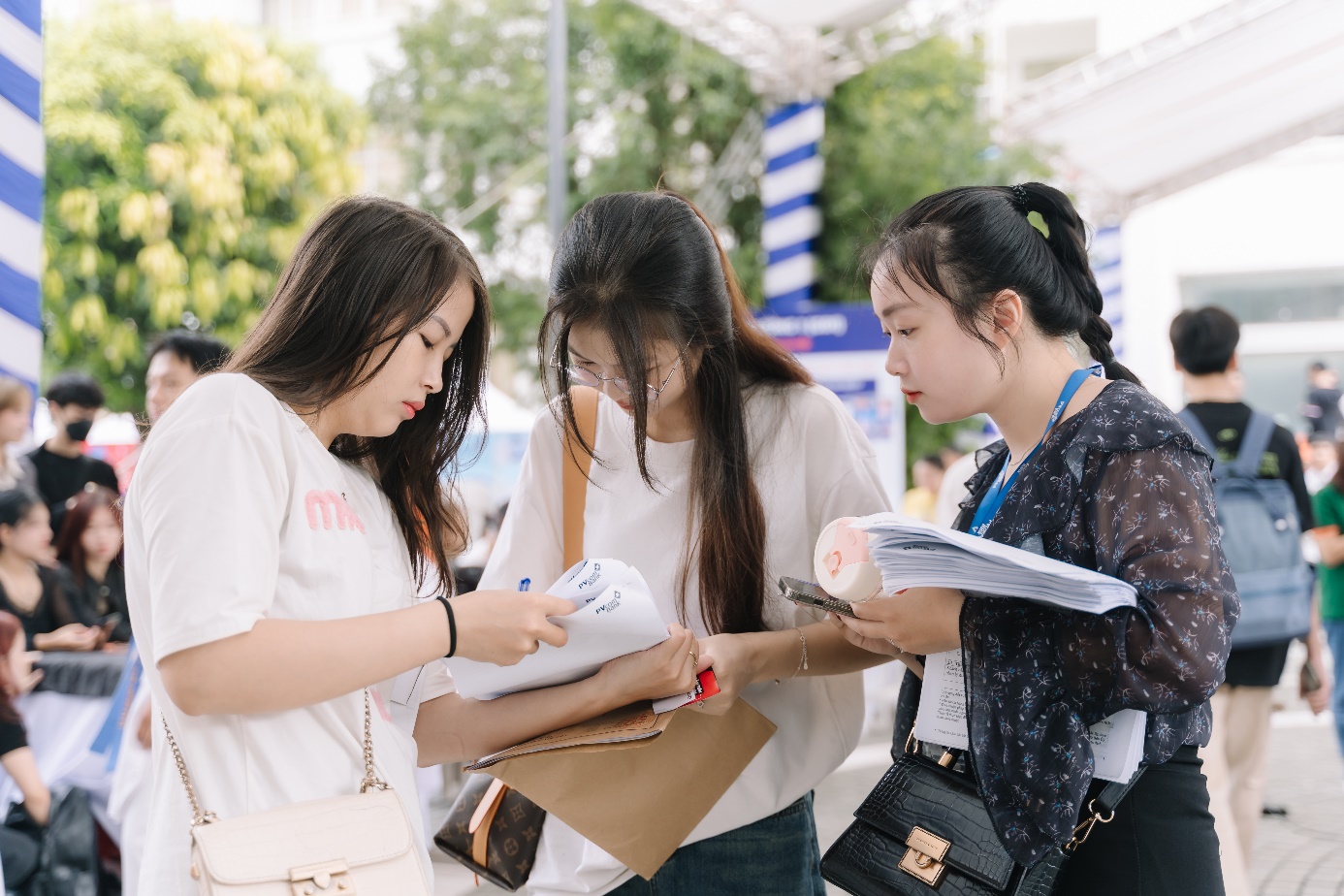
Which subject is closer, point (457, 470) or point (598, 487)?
point (457, 470)

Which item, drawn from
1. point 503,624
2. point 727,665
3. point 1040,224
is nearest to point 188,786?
point 503,624

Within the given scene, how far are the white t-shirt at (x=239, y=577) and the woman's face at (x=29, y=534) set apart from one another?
10.7 ft

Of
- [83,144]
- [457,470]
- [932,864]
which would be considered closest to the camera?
[932,864]

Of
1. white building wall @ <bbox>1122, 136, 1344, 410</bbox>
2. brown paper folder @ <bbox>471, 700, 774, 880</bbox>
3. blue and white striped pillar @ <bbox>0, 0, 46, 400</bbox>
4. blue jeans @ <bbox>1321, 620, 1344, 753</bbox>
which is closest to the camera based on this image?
brown paper folder @ <bbox>471, 700, 774, 880</bbox>

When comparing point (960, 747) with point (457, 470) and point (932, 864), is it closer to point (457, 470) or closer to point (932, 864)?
point (932, 864)

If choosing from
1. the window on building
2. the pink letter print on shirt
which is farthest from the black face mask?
the window on building

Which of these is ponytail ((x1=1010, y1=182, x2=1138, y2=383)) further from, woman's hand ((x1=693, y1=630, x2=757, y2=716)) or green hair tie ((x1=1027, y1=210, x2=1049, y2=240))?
woman's hand ((x1=693, y1=630, x2=757, y2=716))

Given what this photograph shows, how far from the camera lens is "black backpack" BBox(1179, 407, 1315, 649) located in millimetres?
4035

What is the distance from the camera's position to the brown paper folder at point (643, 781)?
1831 millimetres

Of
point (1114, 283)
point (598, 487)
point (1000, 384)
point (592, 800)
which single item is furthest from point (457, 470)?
point (1114, 283)

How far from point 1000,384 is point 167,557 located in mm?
1126

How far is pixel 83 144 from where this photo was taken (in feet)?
49.4

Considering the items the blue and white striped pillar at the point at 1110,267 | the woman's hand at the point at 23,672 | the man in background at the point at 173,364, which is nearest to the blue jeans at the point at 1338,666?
the man in background at the point at 173,364

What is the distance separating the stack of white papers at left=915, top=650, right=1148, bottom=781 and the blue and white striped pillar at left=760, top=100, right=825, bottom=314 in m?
7.58
